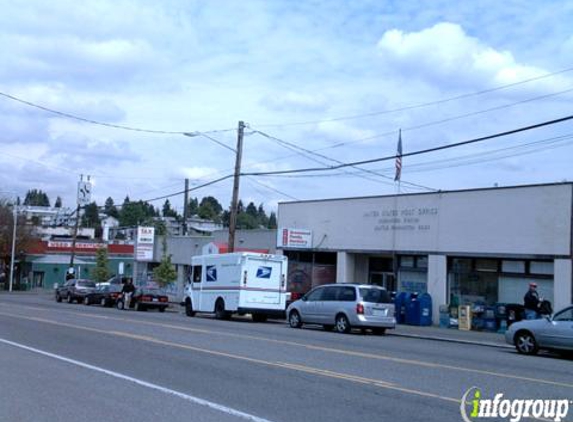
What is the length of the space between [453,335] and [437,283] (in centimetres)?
526

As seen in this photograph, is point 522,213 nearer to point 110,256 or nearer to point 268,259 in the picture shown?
point 268,259

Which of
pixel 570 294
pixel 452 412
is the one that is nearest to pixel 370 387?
pixel 452 412

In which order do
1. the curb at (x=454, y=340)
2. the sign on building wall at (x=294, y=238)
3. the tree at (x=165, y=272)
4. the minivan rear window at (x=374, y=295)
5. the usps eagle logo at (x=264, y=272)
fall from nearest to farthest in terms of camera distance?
1. the curb at (x=454, y=340)
2. the minivan rear window at (x=374, y=295)
3. the usps eagle logo at (x=264, y=272)
4. the sign on building wall at (x=294, y=238)
5. the tree at (x=165, y=272)

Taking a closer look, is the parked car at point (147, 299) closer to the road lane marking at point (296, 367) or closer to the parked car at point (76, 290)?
the parked car at point (76, 290)

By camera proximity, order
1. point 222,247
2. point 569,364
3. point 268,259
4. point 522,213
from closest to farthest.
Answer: point 569,364 < point 522,213 < point 268,259 < point 222,247

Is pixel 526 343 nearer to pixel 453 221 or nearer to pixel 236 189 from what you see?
pixel 453 221

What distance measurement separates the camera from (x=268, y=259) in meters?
29.9

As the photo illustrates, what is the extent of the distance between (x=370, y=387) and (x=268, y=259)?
1865cm

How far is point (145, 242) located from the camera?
173 feet

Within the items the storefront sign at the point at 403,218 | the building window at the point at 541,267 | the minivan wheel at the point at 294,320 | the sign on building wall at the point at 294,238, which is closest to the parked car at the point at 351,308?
the minivan wheel at the point at 294,320

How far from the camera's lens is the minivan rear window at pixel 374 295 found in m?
24.2

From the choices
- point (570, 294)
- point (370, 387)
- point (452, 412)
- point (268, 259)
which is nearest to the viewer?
point (452, 412)

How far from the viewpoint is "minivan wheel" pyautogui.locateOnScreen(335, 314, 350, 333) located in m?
24.2

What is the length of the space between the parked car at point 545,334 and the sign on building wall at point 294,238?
18.4m
